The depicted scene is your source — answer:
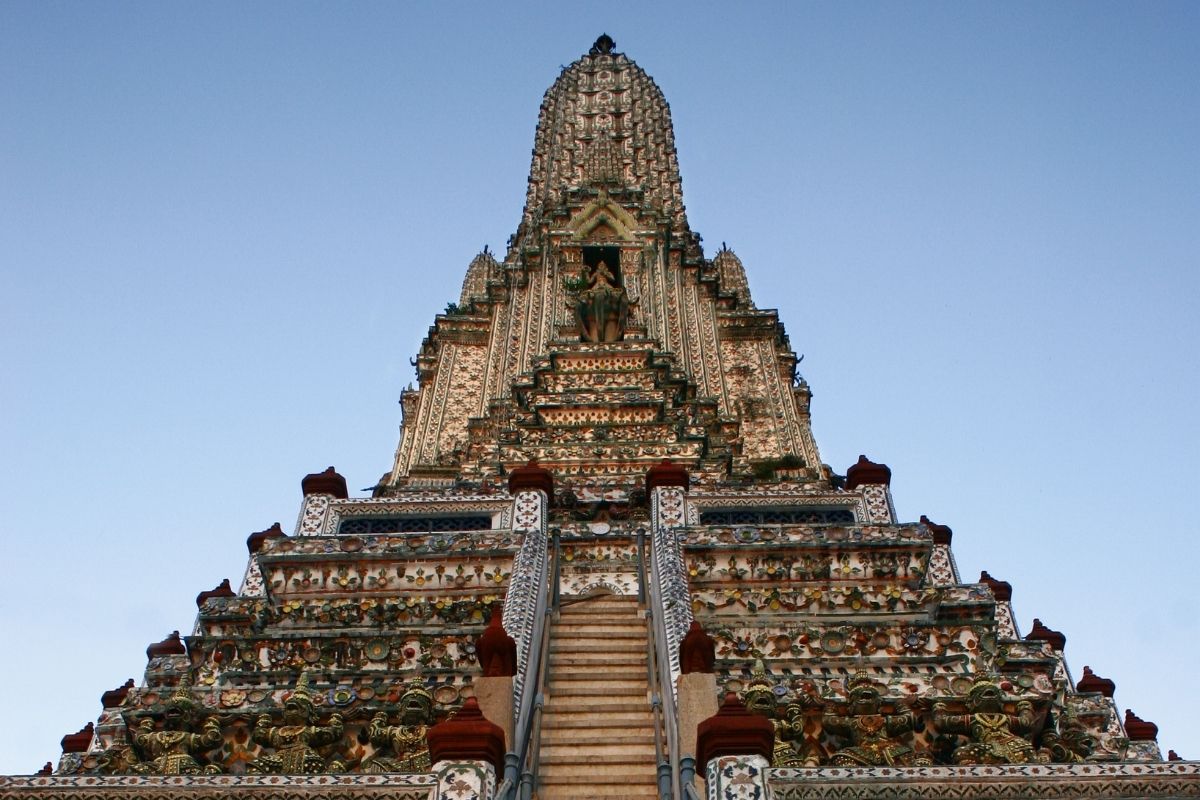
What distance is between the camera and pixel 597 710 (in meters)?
8.83

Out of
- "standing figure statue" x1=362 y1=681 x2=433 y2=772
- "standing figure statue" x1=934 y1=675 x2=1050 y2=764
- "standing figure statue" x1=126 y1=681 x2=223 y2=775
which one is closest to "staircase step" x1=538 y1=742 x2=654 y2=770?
"standing figure statue" x1=362 y1=681 x2=433 y2=772

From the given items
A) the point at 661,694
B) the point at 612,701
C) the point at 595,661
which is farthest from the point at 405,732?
the point at 661,694

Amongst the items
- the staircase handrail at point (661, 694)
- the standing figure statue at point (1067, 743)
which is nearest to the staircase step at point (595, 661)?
the staircase handrail at point (661, 694)

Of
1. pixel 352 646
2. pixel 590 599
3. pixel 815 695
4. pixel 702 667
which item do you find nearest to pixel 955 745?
pixel 815 695

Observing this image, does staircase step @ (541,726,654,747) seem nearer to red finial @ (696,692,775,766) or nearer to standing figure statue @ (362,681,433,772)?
standing figure statue @ (362,681,433,772)

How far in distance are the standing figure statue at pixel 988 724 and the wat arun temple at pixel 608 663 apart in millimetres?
18

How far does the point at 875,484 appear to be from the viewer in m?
12.5

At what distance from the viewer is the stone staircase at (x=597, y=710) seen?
7949mm

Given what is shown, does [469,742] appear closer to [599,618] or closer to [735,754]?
[735,754]

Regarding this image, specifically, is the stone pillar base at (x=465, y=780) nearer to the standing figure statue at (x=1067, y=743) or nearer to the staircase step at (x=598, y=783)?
the staircase step at (x=598, y=783)

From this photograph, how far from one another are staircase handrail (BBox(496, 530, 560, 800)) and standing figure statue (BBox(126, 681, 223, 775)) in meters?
2.10

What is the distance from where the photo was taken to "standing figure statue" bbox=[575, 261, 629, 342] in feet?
68.3

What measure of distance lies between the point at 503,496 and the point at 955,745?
512 centimetres

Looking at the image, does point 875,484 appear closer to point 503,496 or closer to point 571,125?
point 503,496
